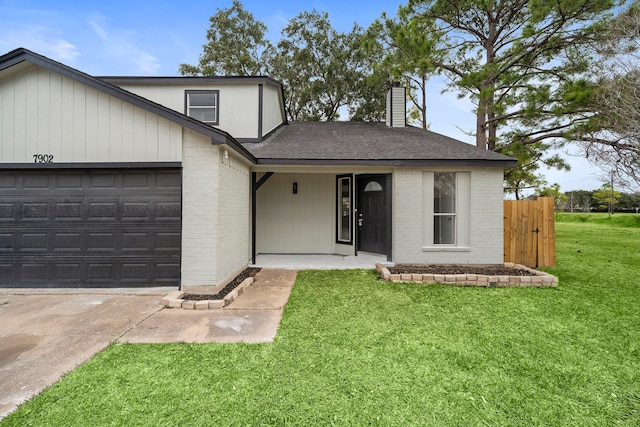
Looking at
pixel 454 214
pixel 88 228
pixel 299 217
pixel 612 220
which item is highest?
pixel 454 214

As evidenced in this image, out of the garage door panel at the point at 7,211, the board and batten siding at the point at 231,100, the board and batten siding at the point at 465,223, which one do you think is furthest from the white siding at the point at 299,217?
the garage door panel at the point at 7,211

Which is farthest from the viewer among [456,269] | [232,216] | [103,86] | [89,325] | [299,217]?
[299,217]

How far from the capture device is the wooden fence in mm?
7312

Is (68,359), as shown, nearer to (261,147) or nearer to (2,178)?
(2,178)

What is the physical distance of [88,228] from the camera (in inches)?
206

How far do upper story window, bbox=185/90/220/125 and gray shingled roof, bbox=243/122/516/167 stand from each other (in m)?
1.51

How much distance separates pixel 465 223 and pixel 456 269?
1.25 metres

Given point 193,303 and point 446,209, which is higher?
point 446,209

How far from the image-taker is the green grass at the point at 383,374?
214 cm

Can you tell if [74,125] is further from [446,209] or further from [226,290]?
[446,209]

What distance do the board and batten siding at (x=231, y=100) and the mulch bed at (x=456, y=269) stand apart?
5466 millimetres

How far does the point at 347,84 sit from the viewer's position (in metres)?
18.0

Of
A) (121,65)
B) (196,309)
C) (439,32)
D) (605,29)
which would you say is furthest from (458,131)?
(121,65)

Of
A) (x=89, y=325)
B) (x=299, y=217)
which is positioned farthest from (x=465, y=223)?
(x=89, y=325)
